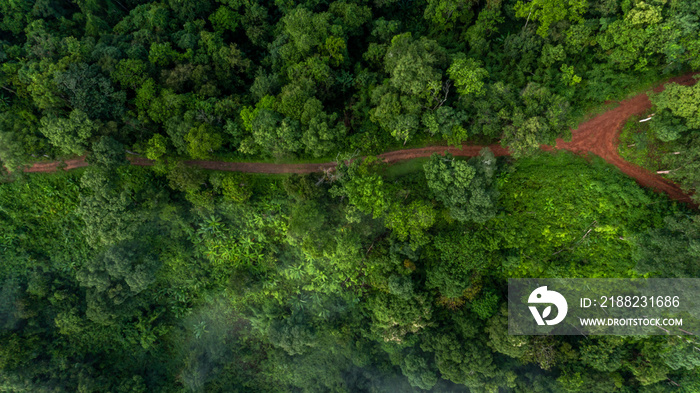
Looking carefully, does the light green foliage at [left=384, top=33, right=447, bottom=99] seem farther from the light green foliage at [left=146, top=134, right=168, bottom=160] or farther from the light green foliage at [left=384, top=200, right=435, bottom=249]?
the light green foliage at [left=146, top=134, right=168, bottom=160]

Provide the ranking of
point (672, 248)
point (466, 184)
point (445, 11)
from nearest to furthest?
1. point (672, 248)
2. point (466, 184)
3. point (445, 11)

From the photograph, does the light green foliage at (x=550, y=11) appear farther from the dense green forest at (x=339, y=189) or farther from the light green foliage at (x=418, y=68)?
the light green foliage at (x=418, y=68)

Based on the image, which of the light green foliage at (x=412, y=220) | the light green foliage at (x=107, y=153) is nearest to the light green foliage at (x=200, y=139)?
the light green foliage at (x=107, y=153)

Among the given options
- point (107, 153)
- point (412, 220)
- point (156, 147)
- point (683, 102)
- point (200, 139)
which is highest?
point (683, 102)

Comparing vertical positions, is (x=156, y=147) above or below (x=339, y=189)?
below

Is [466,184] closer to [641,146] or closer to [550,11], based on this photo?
[641,146]

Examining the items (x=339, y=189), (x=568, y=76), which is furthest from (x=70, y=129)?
(x=568, y=76)

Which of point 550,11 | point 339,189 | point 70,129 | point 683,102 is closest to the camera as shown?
point 683,102
